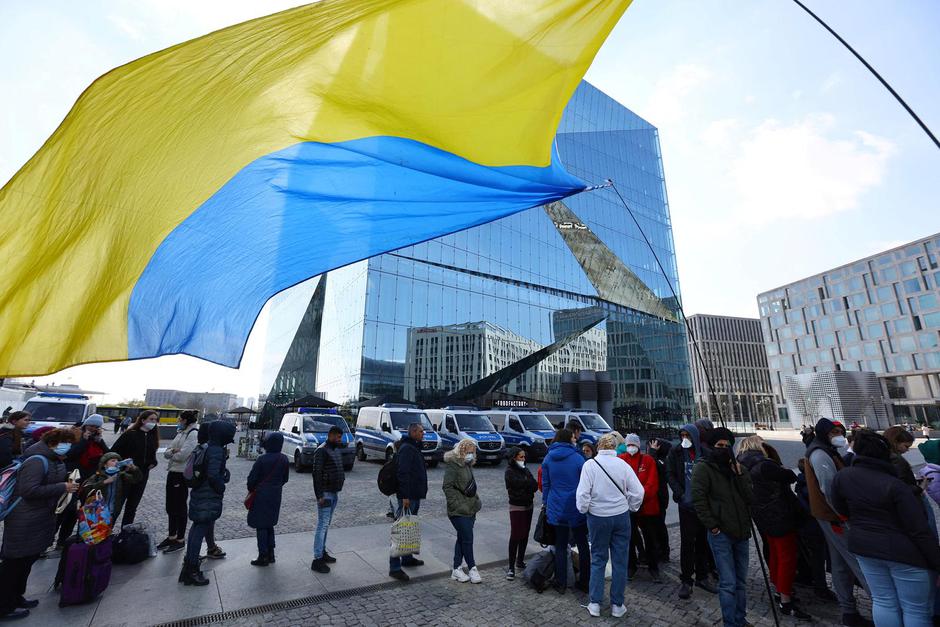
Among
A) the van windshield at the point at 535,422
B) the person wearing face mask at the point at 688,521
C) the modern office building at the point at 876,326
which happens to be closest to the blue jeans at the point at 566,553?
the person wearing face mask at the point at 688,521

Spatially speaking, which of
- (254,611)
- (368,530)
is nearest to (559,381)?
(368,530)

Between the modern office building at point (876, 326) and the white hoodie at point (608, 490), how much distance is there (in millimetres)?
84334

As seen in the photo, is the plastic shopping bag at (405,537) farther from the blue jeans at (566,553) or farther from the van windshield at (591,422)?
the van windshield at (591,422)

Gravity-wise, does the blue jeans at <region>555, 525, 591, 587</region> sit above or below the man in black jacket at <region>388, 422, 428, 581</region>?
below

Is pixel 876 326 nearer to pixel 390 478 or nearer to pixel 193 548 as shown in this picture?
pixel 390 478

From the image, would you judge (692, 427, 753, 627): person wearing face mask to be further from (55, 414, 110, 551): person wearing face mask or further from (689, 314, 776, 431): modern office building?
(689, 314, 776, 431): modern office building

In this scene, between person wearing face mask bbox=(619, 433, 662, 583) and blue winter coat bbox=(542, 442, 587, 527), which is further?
person wearing face mask bbox=(619, 433, 662, 583)

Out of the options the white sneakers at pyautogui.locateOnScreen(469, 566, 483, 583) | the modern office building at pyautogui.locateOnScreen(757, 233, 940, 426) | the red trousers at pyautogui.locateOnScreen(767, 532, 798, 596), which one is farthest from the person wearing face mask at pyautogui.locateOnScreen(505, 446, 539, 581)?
the modern office building at pyautogui.locateOnScreen(757, 233, 940, 426)

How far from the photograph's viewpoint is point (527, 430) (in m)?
19.9

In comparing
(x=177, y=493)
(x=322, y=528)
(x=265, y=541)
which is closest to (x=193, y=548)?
(x=265, y=541)

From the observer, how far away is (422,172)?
4160 millimetres

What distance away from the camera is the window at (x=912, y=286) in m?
68.8

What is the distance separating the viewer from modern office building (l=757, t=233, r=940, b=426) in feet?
221

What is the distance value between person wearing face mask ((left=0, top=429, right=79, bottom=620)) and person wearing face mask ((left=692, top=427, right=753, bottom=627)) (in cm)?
632
